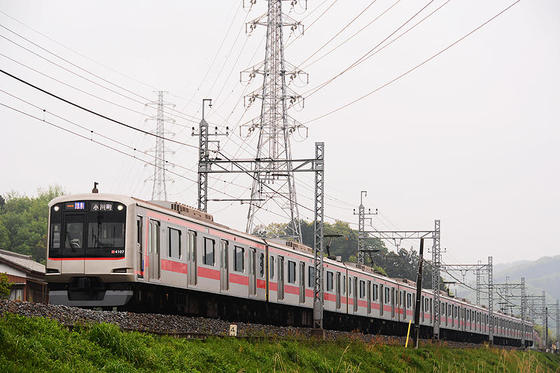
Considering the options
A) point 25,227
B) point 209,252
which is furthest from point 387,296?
point 25,227

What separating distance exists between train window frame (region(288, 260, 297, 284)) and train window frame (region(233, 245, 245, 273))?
4.63 m

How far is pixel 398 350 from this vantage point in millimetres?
29422

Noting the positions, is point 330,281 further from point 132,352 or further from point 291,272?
point 132,352

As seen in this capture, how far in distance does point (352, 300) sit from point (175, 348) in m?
23.3

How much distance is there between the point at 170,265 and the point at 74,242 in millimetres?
2640

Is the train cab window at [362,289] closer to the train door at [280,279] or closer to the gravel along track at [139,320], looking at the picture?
the train door at [280,279]

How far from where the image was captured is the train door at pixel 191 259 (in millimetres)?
22141

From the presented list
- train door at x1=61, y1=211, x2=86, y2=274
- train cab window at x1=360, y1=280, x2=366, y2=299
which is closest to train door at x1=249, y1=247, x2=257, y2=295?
train door at x1=61, y1=211, x2=86, y2=274

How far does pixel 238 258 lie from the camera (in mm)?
25922

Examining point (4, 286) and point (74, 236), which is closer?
point (74, 236)

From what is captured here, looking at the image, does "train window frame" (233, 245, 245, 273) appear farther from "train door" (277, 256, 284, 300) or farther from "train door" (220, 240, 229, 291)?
"train door" (277, 256, 284, 300)

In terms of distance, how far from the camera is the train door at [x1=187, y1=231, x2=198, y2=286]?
2214 cm

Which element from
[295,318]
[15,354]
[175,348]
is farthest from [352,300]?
[15,354]

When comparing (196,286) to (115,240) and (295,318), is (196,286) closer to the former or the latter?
(115,240)
